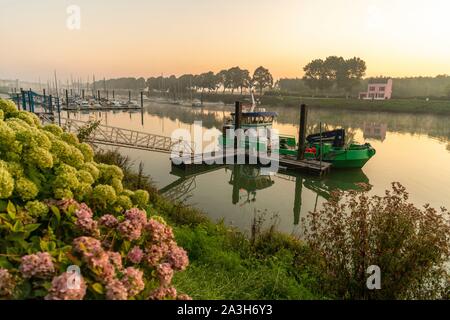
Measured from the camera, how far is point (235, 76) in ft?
430

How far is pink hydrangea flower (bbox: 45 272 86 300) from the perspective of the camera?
1.77 metres

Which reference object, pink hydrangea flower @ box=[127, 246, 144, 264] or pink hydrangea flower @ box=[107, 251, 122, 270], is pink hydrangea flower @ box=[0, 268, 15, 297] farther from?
pink hydrangea flower @ box=[127, 246, 144, 264]

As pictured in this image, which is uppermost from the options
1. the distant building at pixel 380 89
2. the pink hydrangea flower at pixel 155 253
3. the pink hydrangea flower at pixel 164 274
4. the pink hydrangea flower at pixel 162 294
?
the distant building at pixel 380 89

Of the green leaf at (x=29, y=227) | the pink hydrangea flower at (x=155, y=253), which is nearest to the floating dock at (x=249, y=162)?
the pink hydrangea flower at (x=155, y=253)

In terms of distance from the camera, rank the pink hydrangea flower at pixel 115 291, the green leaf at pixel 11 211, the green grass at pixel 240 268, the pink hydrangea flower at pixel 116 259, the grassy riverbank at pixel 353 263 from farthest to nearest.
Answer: the green grass at pixel 240 268 < the grassy riverbank at pixel 353 263 < the green leaf at pixel 11 211 < the pink hydrangea flower at pixel 116 259 < the pink hydrangea flower at pixel 115 291

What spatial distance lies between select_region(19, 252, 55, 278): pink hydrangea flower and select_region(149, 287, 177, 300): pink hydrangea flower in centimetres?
73

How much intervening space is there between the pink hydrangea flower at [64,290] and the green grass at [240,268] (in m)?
2.53

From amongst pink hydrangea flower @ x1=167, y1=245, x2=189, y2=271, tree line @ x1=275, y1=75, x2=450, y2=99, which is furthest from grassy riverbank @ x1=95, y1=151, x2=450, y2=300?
tree line @ x1=275, y1=75, x2=450, y2=99

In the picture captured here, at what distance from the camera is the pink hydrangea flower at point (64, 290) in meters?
1.77

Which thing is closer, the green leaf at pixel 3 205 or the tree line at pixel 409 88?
the green leaf at pixel 3 205

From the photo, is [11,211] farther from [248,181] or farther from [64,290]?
[248,181]

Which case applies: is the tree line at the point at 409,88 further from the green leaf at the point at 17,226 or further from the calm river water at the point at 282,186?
the green leaf at the point at 17,226

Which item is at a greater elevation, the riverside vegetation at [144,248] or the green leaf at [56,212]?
the green leaf at [56,212]

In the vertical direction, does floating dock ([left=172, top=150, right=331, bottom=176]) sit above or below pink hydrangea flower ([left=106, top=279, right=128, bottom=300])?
below
